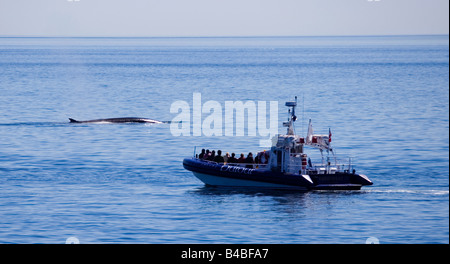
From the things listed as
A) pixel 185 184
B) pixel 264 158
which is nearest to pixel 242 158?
pixel 264 158

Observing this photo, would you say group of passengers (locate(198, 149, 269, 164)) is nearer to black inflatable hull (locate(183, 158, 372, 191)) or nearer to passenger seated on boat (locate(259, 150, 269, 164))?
passenger seated on boat (locate(259, 150, 269, 164))

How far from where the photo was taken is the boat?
42875mm

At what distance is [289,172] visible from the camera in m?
43.2

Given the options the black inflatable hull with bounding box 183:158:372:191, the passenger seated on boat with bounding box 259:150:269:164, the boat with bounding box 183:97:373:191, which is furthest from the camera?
the passenger seated on boat with bounding box 259:150:269:164

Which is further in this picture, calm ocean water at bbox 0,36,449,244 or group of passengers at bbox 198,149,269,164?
group of passengers at bbox 198,149,269,164

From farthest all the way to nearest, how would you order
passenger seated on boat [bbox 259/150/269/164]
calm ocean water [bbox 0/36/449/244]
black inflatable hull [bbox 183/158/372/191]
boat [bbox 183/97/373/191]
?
passenger seated on boat [bbox 259/150/269/164]
boat [bbox 183/97/373/191]
black inflatable hull [bbox 183/158/372/191]
calm ocean water [bbox 0/36/449/244]

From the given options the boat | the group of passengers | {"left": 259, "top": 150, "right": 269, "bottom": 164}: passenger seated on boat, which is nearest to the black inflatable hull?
→ the boat

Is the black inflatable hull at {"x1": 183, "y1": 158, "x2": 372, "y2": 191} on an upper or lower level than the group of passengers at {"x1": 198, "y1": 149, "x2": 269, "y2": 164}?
lower

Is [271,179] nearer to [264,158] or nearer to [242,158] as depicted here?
[264,158]

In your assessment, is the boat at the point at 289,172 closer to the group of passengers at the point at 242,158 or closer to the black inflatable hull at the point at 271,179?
the black inflatable hull at the point at 271,179

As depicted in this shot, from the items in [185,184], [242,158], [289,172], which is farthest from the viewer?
[185,184]

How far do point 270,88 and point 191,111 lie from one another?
39337 millimetres

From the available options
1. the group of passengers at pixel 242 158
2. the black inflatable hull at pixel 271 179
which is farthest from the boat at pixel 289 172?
the group of passengers at pixel 242 158

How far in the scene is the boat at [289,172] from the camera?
42.9m
